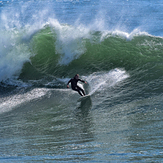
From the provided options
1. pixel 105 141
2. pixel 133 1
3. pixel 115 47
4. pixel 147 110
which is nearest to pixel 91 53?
pixel 115 47

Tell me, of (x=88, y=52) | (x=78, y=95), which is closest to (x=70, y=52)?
(x=88, y=52)

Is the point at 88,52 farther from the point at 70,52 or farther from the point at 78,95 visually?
the point at 78,95

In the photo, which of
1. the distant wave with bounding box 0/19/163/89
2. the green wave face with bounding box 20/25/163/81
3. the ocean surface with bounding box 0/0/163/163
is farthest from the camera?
the distant wave with bounding box 0/19/163/89

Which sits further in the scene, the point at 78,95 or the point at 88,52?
the point at 88,52

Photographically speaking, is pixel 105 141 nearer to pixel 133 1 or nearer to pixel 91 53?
pixel 91 53

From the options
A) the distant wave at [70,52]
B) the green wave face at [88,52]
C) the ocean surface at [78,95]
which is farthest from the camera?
the distant wave at [70,52]

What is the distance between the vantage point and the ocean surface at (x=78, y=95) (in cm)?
627

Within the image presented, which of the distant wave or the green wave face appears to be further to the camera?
the distant wave

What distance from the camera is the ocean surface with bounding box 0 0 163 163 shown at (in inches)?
247

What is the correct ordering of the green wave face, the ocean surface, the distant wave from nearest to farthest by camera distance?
the ocean surface, the green wave face, the distant wave

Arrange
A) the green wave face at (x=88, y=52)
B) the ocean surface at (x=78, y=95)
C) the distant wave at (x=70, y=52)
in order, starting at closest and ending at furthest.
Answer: the ocean surface at (x=78, y=95)
the green wave face at (x=88, y=52)
the distant wave at (x=70, y=52)

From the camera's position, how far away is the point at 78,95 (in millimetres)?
11797

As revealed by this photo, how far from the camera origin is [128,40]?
1597cm

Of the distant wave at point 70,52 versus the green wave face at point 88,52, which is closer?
the green wave face at point 88,52
